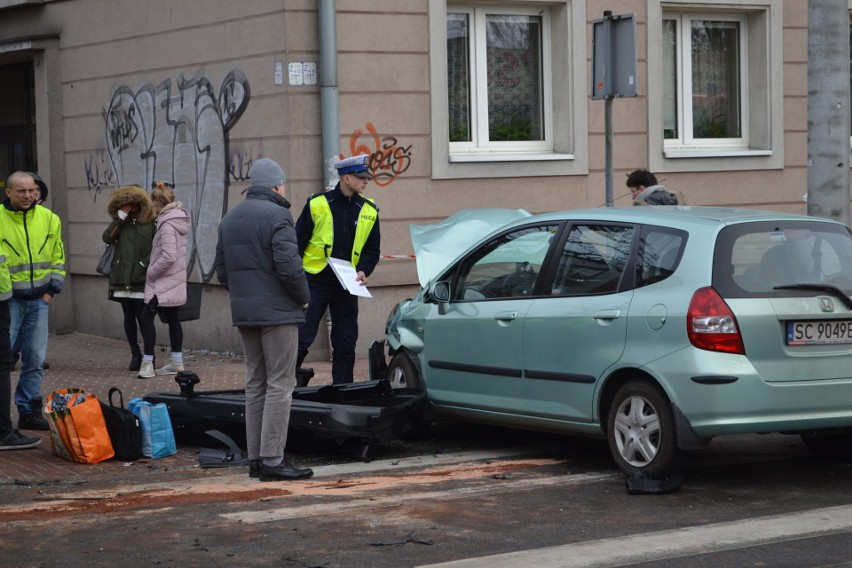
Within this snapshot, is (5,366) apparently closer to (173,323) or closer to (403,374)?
(403,374)

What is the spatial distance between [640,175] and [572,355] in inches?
149

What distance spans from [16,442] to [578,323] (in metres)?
3.97

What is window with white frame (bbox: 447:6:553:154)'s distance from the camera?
14484 millimetres

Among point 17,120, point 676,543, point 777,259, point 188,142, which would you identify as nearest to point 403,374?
point 777,259

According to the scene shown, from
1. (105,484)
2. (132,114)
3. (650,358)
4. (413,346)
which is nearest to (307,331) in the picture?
(413,346)

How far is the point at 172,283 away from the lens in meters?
12.7

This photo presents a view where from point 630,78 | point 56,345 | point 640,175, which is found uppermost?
point 630,78

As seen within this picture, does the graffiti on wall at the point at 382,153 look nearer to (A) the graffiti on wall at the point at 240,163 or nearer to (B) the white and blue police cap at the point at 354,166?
(A) the graffiti on wall at the point at 240,163

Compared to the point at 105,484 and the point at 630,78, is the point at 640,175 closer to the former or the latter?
the point at 630,78

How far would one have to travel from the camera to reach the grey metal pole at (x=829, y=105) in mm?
10320

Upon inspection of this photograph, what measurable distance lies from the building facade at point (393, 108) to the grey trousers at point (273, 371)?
5.61 metres

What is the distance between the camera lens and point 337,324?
34.7 feet

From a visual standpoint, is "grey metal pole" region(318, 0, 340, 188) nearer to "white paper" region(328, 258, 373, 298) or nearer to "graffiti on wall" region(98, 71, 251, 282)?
"graffiti on wall" region(98, 71, 251, 282)

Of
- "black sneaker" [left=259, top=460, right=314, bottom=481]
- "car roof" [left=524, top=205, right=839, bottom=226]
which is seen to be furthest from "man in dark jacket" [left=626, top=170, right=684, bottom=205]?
"black sneaker" [left=259, top=460, right=314, bottom=481]
